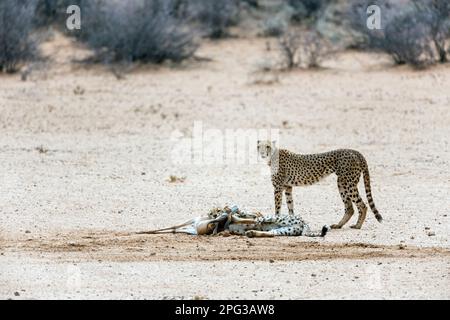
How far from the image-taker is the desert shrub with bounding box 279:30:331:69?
26.3m

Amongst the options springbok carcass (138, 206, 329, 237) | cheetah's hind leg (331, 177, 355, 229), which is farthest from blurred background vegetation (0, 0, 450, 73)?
springbok carcass (138, 206, 329, 237)

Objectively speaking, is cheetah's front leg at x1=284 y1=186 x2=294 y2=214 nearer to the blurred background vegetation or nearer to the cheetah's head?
the cheetah's head

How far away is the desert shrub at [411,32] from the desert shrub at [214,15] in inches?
135

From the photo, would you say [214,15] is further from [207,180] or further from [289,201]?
[289,201]

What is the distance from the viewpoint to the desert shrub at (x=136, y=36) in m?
27.4

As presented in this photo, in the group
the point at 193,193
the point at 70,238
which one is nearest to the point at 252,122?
the point at 193,193

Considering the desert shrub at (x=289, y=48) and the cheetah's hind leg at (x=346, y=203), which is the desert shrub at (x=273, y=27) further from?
the cheetah's hind leg at (x=346, y=203)

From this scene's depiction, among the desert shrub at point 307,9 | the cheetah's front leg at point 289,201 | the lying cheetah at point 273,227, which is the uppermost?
the desert shrub at point 307,9

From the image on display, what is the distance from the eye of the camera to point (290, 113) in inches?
852

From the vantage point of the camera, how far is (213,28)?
3058 centimetres

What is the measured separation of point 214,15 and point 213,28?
0.45 m

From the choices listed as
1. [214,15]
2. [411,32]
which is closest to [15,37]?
[214,15]

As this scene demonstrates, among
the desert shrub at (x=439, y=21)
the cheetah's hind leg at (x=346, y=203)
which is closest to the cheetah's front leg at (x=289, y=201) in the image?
the cheetah's hind leg at (x=346, y=203)
